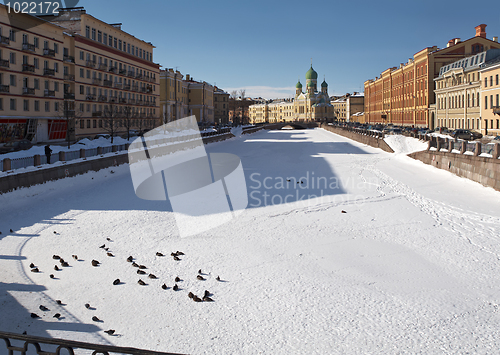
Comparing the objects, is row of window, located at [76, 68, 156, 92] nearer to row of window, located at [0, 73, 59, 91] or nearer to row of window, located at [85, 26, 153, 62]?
row of window, located at [85, 26, 153, 62]

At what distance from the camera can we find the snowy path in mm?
9023

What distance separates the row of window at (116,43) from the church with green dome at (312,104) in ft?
379

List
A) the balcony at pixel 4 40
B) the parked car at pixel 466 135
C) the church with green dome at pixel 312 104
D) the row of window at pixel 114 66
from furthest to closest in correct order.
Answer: the church with green dome at pixel 312 104, the row of window at pixel 114 66, the parked car at pixel 466 135, the balcony at pixel 4 40

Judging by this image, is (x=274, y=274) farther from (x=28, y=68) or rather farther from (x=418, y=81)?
(x=418, y=81)

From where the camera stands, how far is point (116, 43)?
63469 mm

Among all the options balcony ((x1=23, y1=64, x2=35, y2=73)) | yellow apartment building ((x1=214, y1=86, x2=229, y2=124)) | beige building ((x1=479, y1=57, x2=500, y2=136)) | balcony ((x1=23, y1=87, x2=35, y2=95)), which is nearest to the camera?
balcony ((x1=23, y1=64, x2=35, y2=73))

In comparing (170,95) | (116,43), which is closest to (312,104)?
(170,95)

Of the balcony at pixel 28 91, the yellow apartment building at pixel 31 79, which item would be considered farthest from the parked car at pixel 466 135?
the balcony at pixel 28 91

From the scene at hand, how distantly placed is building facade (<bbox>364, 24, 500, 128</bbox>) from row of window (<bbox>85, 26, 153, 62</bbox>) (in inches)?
1877

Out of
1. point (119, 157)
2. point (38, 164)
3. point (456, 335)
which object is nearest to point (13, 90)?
point (119, 157)

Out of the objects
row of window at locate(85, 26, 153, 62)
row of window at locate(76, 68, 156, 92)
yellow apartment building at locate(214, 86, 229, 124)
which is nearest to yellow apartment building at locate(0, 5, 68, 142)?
row of window at locate(76, 68, 156, 92)

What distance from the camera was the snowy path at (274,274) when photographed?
902 centimetres

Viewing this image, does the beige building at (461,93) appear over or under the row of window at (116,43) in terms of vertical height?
under

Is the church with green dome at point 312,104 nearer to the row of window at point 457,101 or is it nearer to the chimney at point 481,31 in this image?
the chimney at point 481,31
